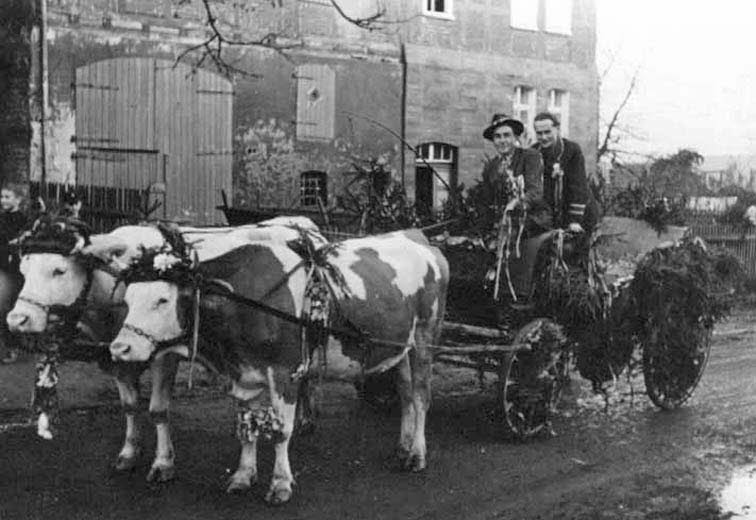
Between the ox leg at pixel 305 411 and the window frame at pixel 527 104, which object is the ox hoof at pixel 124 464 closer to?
the ox leg at pixel 305 411

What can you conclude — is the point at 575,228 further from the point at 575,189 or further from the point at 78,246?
the point at 78,246

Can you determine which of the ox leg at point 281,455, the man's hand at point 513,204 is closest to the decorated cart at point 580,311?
the man's hand at point 513,204

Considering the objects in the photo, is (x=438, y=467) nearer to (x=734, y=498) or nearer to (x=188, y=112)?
(x=734, y=498)

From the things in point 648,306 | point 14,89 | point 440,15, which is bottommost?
point 648,306

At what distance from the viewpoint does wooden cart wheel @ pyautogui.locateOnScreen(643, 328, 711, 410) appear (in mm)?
9305

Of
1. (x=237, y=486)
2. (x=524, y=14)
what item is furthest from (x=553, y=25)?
(x=237, y=486)

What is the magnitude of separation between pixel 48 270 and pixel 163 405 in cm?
122

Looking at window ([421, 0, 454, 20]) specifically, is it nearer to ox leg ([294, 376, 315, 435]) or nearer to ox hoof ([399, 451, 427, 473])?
ox leg ([294, 376, 315, 435])

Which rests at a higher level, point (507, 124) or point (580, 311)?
point (507, 124)

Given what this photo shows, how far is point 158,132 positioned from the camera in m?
17.2

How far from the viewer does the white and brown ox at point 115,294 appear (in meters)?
6.41

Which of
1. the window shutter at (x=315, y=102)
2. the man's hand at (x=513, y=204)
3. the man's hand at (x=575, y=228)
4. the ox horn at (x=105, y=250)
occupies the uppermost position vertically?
the window shutter at (x=315, y=102)

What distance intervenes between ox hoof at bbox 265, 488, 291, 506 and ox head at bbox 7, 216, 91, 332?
181 cm

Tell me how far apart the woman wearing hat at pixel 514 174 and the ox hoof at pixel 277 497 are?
3224mm
